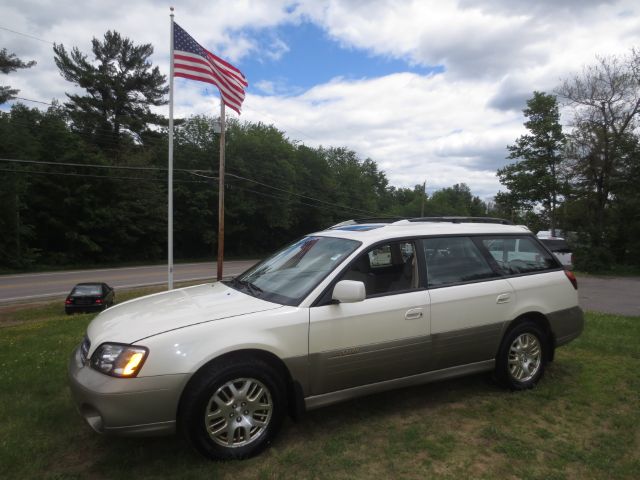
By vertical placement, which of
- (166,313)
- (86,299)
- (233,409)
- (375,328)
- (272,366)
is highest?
(166,313)

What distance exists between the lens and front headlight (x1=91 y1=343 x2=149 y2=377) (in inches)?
112

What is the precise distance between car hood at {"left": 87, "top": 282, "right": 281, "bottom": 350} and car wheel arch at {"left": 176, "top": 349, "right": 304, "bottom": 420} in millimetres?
290

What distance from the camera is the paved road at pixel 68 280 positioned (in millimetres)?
20247

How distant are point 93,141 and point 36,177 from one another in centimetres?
698

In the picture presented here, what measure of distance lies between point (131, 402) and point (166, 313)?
2.40 ft

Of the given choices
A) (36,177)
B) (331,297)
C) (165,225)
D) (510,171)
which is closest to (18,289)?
(36,177)

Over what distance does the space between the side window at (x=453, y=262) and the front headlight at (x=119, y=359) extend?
8.04ft

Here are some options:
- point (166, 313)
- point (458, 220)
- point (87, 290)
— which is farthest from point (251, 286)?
point (87, 290)

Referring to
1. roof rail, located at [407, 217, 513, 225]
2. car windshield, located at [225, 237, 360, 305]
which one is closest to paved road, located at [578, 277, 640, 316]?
roof rail, located at [407, 217, 513, 225]

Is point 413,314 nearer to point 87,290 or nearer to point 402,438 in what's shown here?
point 402,438

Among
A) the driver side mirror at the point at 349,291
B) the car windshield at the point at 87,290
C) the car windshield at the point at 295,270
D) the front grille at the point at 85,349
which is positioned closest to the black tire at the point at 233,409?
the car windshield at the point at 295,270

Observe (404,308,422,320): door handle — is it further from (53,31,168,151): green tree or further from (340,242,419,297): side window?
(53,31,168,151): green tree

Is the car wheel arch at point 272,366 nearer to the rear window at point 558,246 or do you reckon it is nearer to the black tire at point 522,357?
the black tire at point 522,357

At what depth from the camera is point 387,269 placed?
4062 millimetres
